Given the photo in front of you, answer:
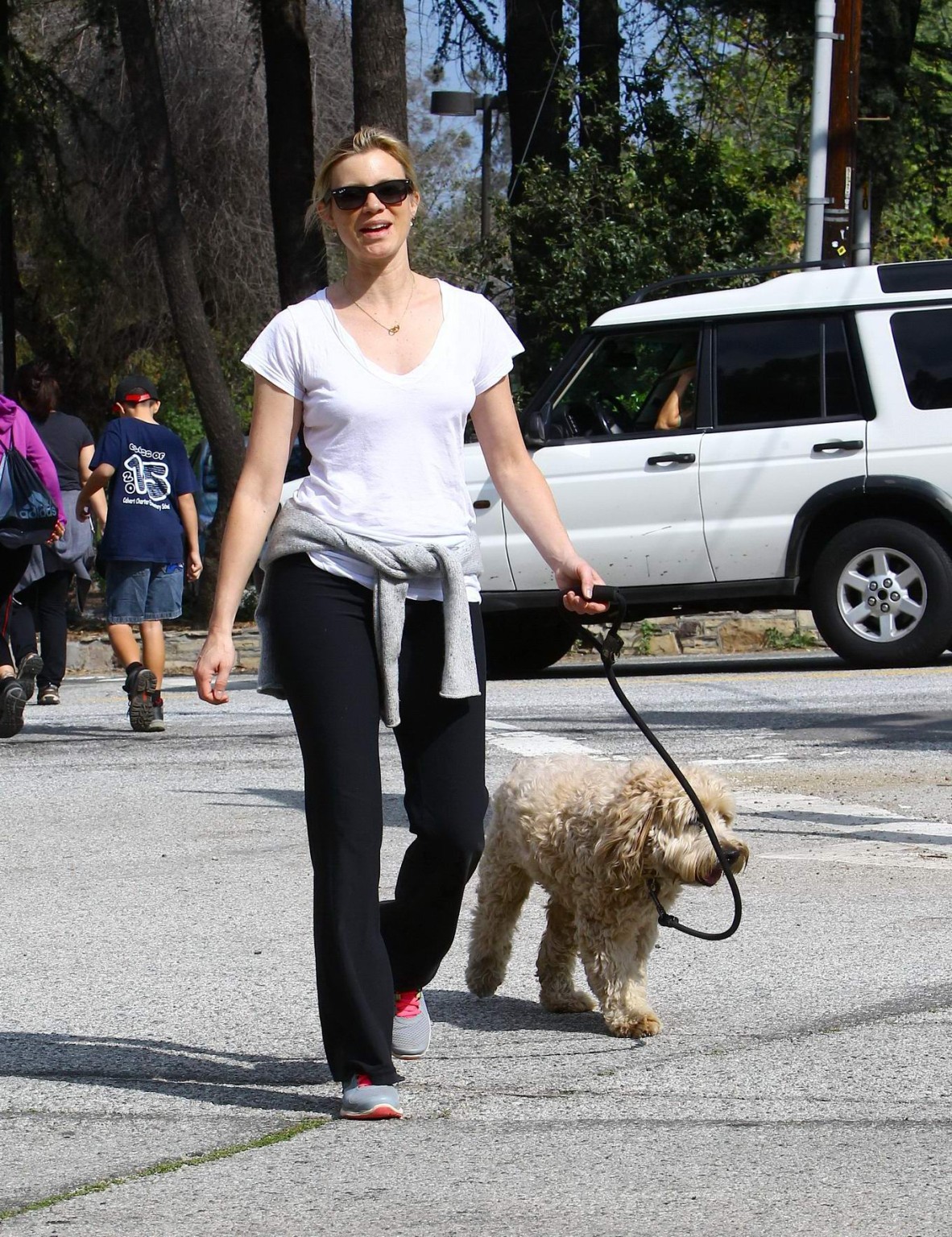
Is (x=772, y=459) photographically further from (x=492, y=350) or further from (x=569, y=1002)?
(x=492, y=350)

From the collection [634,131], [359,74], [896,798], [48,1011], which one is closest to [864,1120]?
[48,1011]

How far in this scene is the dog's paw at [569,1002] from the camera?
485 centimetres

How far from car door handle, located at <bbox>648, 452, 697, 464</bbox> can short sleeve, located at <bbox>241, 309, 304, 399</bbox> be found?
836 cm

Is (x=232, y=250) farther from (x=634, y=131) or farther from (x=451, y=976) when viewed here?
(x=451, y=976)

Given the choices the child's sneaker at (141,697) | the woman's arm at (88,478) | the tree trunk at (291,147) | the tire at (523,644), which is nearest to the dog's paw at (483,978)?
the child's sneaker at (141,697)

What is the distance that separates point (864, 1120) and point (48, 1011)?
214 cm

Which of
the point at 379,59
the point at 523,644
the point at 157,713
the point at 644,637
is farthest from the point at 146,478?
the point at 379,59

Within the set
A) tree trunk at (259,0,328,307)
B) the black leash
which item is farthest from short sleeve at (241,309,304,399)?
tree trunk at (259,0,328,307)

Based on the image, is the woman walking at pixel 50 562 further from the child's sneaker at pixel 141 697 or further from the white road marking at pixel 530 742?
the white road marking at pixel 530 742

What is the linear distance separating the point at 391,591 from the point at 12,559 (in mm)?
6389

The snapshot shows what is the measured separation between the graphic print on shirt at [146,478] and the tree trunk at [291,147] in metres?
7.24

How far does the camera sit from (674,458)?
12.2m

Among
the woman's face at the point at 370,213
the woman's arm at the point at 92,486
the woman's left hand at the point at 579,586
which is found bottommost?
the woman's left hand at the point at 579,586

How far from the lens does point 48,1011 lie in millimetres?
4949
